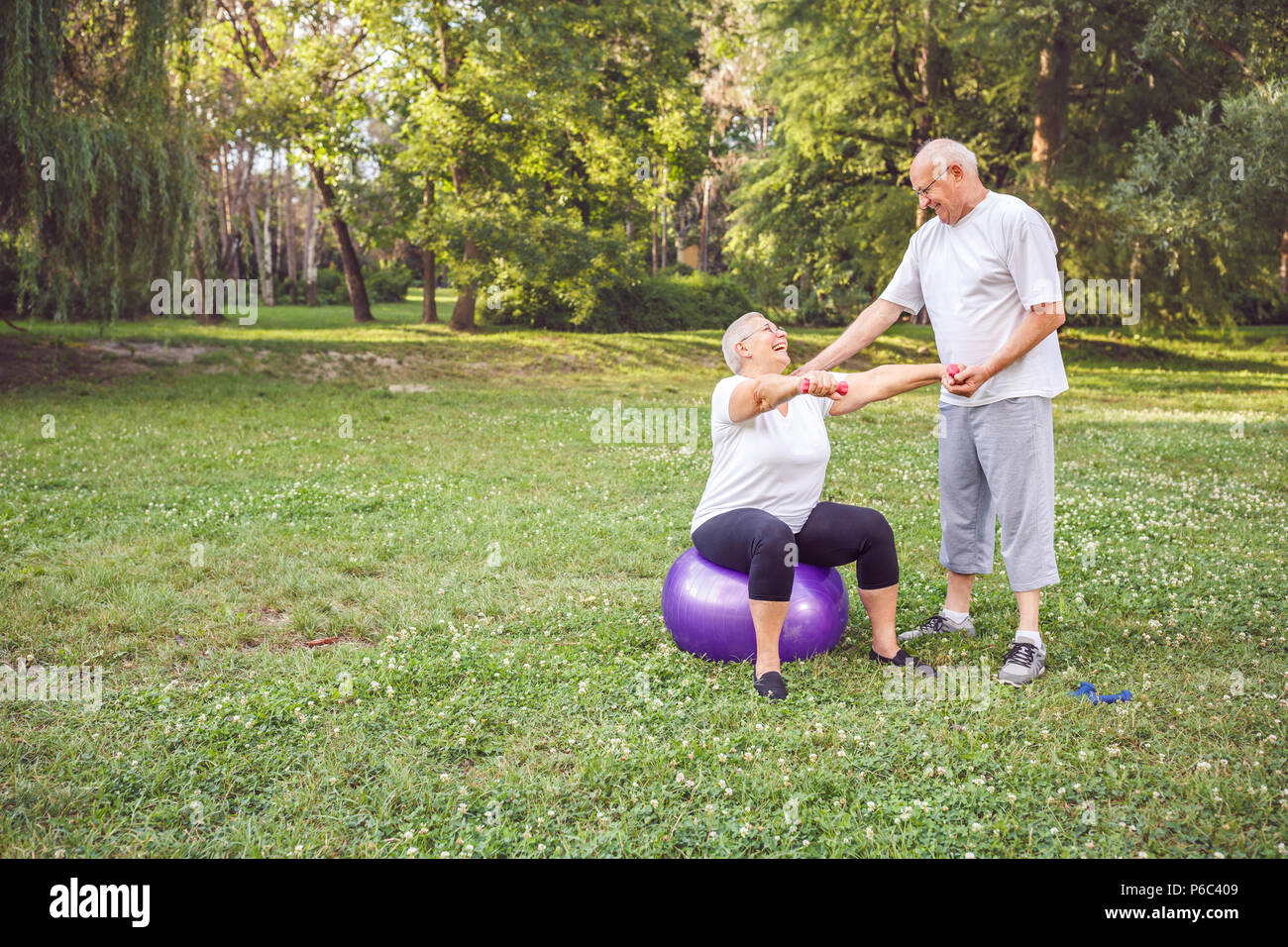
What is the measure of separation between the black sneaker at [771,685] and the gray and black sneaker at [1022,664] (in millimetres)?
1255

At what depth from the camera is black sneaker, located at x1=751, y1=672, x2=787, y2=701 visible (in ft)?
16.2

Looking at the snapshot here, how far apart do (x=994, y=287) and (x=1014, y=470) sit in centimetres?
102

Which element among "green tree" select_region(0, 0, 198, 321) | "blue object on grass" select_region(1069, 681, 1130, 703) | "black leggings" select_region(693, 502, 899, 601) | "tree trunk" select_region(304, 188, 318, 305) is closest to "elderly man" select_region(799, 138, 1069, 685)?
"blue object on grass" select_region(1069, 681, 1130, 703)

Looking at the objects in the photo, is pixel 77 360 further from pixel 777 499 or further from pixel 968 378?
pixel 968 378

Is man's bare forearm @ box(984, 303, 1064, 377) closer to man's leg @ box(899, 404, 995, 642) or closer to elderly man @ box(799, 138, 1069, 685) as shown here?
elderly man @ box(799, 138, 1069, 685)

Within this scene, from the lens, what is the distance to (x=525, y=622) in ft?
20.5

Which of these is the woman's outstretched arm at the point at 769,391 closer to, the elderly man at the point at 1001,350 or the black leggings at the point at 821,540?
the elderly man at the point at 1001,350

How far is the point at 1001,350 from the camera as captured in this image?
498 centimetres

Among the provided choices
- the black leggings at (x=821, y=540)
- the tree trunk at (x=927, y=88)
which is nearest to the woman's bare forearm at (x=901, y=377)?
the black leggings at (x=821, y=540)

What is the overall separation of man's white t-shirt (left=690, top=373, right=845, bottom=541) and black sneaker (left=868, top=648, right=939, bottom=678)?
91 centimetres

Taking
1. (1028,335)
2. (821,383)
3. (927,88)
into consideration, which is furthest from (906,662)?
(927,88)

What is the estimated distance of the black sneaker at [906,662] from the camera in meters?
5.28
